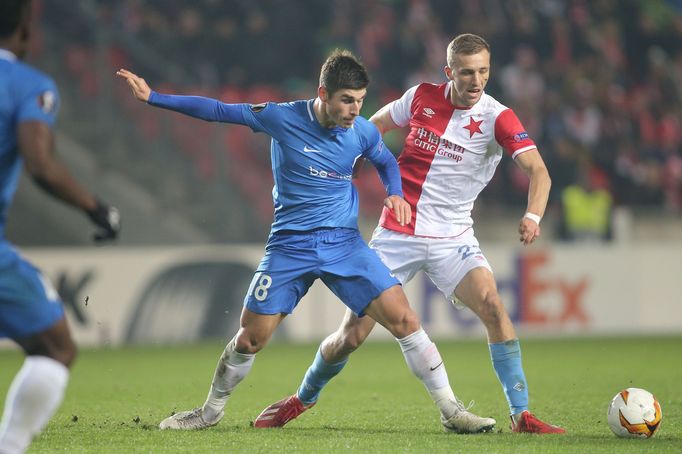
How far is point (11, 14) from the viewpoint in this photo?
4188 mm

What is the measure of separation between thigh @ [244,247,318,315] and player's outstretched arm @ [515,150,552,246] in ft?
3.66

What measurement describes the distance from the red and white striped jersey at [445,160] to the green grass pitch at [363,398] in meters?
1.17

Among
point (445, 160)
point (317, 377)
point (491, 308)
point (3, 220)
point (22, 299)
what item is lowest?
point (317, 377)

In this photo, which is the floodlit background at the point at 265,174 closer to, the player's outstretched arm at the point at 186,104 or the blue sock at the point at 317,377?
the blue sock at the point at 317,377

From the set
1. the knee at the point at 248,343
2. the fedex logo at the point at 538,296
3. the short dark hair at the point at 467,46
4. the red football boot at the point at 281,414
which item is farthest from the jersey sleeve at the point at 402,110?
the fedex logo at the point at 538,296

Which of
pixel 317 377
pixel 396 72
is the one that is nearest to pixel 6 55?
pixel 317 377

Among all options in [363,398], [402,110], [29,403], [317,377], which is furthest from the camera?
[363,398]

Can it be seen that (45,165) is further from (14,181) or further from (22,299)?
(22,299)

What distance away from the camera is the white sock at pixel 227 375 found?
6098mm

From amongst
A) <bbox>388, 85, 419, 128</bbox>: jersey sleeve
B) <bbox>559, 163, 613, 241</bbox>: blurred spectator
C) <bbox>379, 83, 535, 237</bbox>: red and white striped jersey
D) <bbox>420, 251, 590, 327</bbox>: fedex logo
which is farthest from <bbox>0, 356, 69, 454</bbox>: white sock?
<bbox>559, 163, 613, 241</bbox>: blurred spectator

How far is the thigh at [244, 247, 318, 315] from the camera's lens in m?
5.98

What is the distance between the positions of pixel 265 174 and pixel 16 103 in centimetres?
940

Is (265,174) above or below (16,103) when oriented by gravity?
below

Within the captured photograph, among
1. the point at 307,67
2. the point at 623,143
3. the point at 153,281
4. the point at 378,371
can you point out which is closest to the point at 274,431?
the point at 378,371
